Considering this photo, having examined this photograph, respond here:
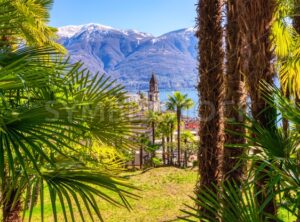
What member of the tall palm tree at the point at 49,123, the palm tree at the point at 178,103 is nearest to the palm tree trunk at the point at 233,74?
the tall palm tree at the point at 49,123

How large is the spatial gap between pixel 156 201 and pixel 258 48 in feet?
41.0

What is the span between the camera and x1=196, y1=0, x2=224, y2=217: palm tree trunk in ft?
19.2

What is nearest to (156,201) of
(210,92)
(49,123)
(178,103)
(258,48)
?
(210,92)

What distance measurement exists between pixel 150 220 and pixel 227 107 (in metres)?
7.93

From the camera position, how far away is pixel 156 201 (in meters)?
16.4

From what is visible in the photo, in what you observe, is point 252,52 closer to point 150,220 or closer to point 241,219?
point 241,219

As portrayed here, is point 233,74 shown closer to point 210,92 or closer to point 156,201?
point 210,92

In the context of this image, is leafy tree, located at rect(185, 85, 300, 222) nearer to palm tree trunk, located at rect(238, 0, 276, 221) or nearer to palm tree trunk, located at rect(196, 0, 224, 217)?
palm tree trunk, located at rect(238, 0, 276, 221)

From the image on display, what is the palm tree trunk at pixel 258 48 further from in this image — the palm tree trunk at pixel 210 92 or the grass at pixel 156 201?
the grass at pixel 156 201

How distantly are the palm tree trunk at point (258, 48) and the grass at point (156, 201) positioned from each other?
17.1 ft

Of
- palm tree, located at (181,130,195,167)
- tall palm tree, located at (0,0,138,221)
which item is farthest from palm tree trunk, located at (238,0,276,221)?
palm tree, located at (181,130,195,167)

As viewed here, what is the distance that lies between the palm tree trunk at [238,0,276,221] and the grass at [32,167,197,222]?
5.22 meters

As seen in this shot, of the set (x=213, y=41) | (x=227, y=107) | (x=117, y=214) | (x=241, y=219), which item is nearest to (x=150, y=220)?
(x=117, y=214)

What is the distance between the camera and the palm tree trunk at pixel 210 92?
5.85 meters
